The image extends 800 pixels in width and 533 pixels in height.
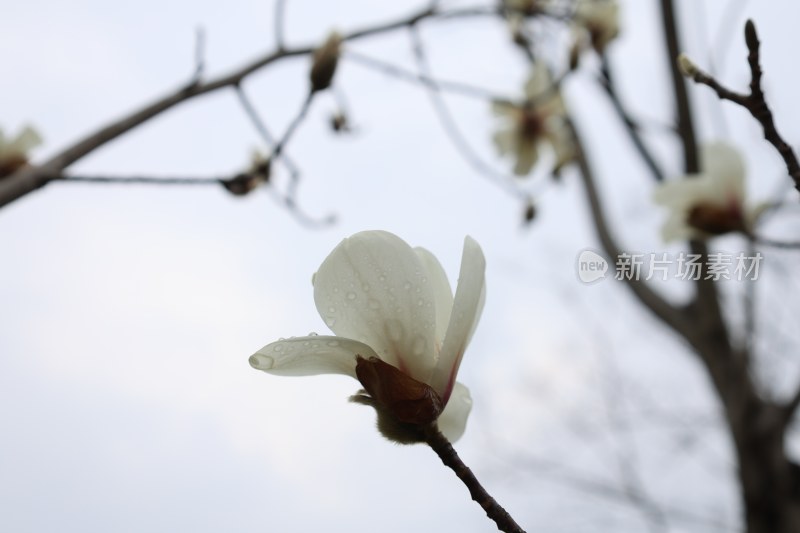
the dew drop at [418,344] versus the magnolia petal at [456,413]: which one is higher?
the dew drop at [418,344]

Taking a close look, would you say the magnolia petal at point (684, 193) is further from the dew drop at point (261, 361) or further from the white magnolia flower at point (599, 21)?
the dew drop at point (261, 361)

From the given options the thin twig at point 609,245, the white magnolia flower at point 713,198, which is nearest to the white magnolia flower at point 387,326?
the white magnolia flower at point 713,198

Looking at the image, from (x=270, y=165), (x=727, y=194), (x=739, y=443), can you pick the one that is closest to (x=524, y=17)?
(x=727, y=194)

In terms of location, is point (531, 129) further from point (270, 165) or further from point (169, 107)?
point (169, 107)

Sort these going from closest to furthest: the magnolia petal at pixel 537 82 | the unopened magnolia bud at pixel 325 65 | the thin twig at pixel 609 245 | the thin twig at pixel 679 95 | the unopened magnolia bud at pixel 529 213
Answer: the unopened magnolia bud at pixel 325 65 → the unopened magnolia bud at pixel 529 213 → the magnolia petal at pixel 537 82 → the thin twig at pixel 679 95 → the thin twig at pixel 609 245

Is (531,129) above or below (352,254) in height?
below

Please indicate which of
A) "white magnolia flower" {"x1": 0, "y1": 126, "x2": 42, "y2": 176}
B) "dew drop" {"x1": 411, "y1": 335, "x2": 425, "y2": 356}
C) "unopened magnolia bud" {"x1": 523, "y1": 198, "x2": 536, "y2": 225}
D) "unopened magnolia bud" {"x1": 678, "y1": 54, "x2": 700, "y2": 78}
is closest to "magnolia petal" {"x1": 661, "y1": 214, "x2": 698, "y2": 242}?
"unopened magnolia bud" {"x1": 523, "y1": 198, "x2": 536, "y2": 225}
